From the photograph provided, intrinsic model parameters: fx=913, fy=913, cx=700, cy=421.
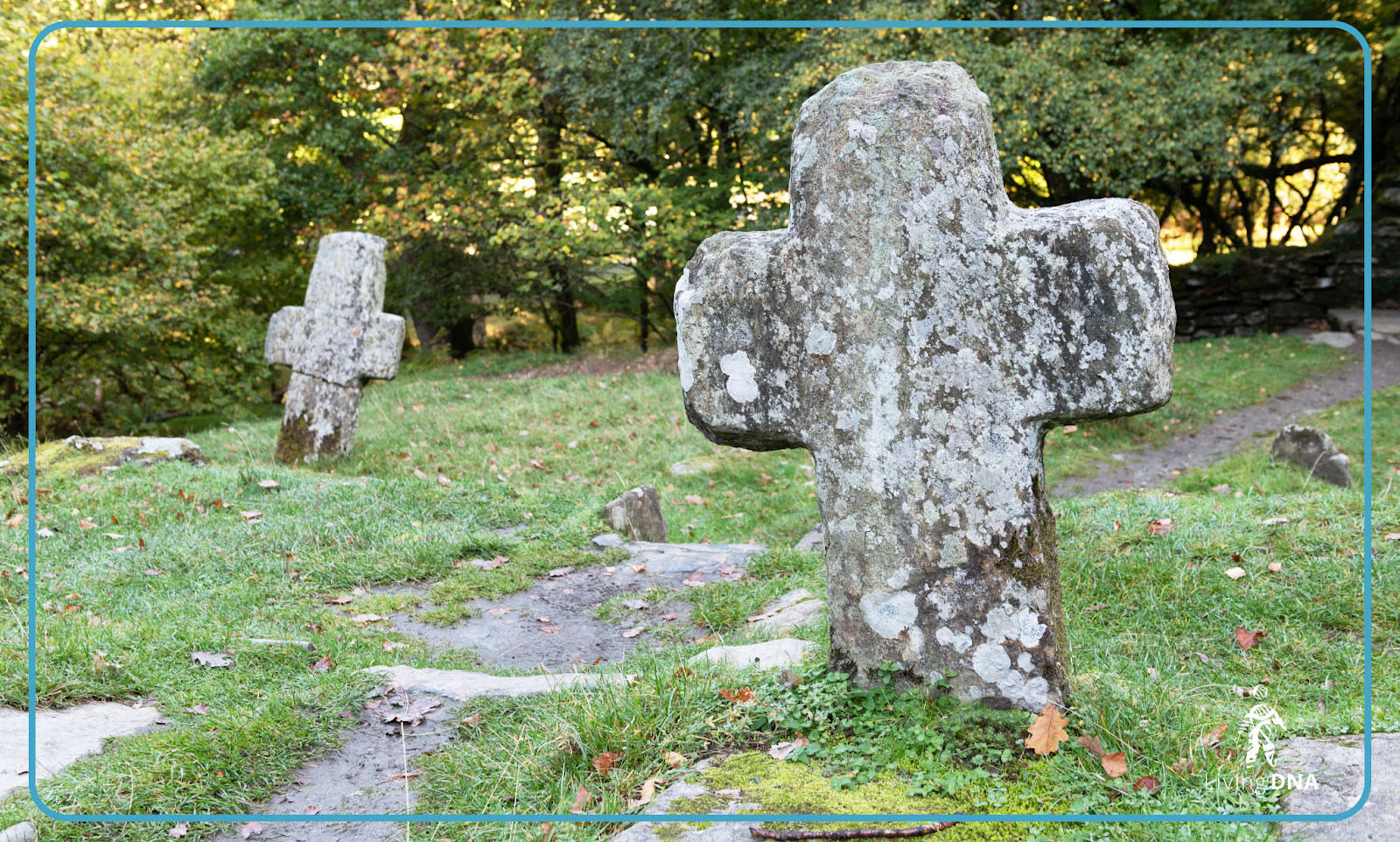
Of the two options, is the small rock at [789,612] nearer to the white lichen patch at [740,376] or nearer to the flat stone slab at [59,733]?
the white lichen patch at [740,376]

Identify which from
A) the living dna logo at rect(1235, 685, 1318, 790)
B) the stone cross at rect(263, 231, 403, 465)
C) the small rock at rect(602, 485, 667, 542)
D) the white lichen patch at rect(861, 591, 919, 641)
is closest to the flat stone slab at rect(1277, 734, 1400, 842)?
the living dna logo at rect(1235, 685, 1318, 790)

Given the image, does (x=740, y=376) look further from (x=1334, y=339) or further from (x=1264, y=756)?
(x=1334, y=339)

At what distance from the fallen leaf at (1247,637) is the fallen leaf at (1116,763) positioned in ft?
6.67

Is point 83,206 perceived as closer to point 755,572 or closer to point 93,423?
point 93,423

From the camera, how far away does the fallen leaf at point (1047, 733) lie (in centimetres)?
290

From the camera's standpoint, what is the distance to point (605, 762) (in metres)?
2.90

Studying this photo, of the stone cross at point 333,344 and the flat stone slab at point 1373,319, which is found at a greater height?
the flat stone slab at point 1373,319

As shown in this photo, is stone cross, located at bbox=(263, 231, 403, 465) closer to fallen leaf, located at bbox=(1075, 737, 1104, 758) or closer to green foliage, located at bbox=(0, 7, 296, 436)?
green foliage, located at bbox=(0, 7, 296, 436)

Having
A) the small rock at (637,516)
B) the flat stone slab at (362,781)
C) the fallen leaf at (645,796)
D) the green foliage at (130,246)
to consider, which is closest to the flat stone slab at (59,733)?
the flat stone slab at (362,781)

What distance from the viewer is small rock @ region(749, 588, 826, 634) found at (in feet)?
15.4

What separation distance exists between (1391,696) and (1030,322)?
2.35m

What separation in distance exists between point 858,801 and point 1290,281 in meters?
19.9

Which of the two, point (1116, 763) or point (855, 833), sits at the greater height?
point (1116, 763)

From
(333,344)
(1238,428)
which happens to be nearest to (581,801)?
(333,344)
